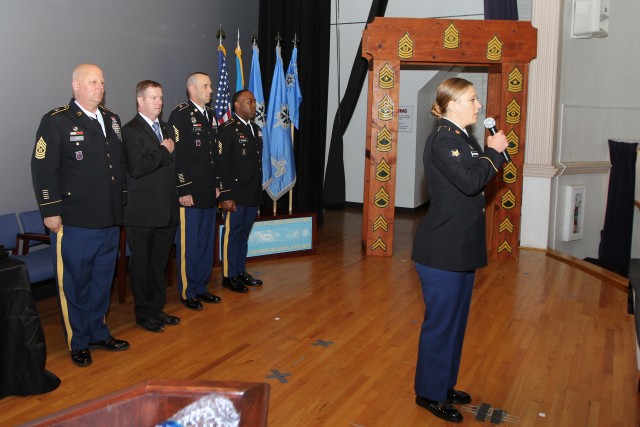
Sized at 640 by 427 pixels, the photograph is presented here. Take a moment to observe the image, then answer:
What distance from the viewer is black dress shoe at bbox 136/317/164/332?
3.71 meters

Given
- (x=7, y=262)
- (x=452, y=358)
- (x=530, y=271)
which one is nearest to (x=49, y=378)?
(x=7, y=262)

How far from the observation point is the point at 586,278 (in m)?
5.17

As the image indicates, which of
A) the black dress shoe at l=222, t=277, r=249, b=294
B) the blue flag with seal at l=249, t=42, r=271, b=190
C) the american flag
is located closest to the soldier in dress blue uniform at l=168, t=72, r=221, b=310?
the black dress shoe at l=222, t=277, r=249, b=294

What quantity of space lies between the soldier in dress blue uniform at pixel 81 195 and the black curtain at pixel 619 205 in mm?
5945

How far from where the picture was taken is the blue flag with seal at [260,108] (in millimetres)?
5926

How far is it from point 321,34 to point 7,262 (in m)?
5.29

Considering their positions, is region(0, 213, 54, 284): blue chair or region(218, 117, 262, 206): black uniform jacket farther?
region(218, 117, 262, 206): black uniform jacket

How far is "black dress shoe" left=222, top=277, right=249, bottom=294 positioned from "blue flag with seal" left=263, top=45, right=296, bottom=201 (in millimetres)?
1518

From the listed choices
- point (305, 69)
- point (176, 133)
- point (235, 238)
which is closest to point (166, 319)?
point (235, 238)

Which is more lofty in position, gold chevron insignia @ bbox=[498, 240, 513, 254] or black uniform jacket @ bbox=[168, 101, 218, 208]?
black uniform jacket @ bbox=[168, 101, 218, 208]

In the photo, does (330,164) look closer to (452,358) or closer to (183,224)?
(183,224)

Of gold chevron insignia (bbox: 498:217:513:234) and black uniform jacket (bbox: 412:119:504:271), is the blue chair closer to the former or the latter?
black uniform jacket (bbox: 412:119:504:271)

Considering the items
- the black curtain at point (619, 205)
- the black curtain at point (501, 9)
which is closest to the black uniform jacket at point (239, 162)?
the black curtain at point (501, 9)

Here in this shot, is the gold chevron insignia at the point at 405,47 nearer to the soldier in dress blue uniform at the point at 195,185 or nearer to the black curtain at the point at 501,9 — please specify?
the black curtain at the point at 501,9
